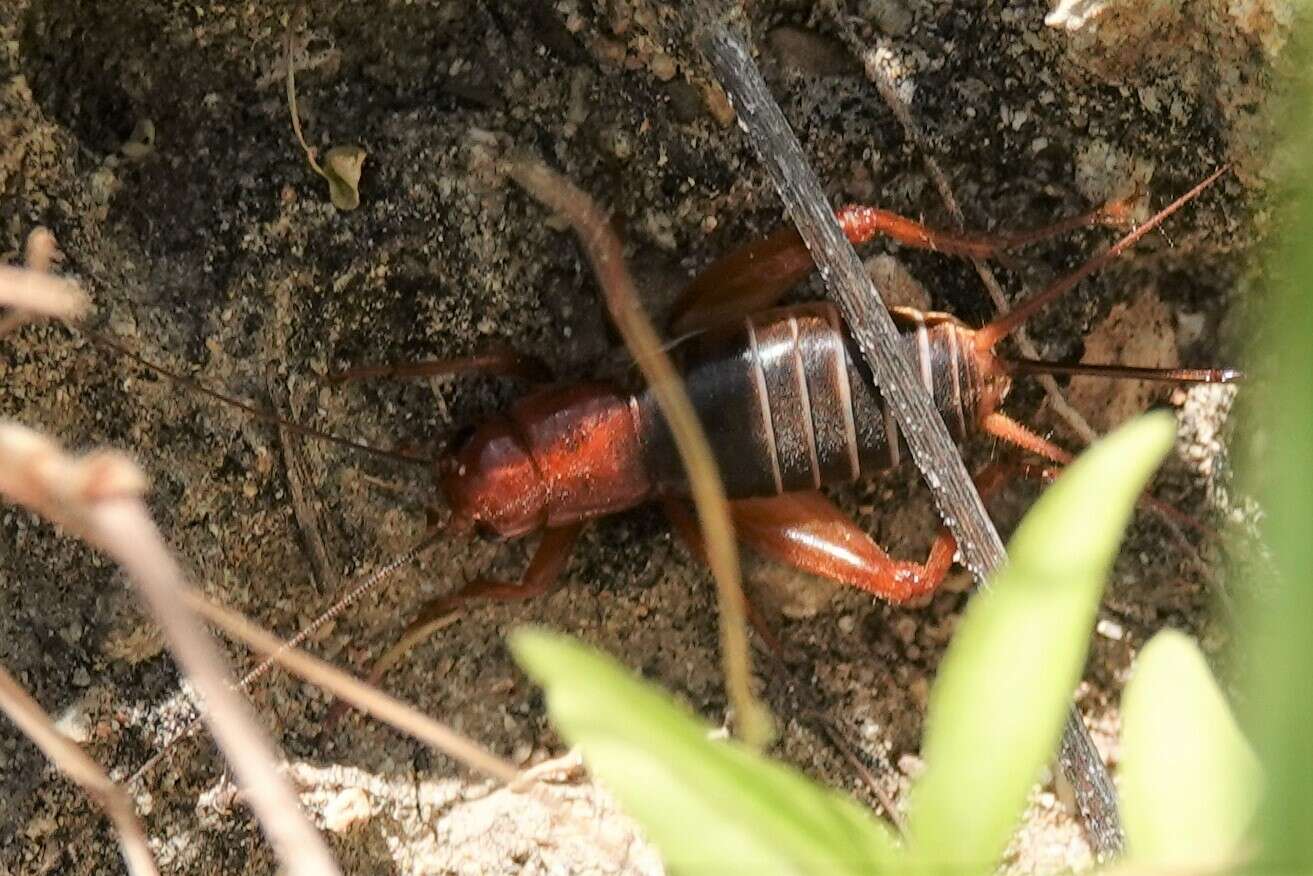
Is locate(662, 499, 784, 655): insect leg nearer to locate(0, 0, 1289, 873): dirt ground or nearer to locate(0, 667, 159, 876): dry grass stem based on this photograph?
locate(0, 0, 1289, 873): dirt ground

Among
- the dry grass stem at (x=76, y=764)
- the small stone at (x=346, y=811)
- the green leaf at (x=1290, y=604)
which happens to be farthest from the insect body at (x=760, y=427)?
the green leaf at (x=1290, y=604)

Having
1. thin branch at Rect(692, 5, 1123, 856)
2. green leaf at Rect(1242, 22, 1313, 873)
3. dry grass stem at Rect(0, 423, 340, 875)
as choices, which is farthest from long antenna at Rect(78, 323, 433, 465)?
green leaf at Rect(1242, 22, 1313, 873)

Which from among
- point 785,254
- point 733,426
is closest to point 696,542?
point 733,426

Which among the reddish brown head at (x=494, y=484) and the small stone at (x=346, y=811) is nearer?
the small stone at (x=346, y=811)

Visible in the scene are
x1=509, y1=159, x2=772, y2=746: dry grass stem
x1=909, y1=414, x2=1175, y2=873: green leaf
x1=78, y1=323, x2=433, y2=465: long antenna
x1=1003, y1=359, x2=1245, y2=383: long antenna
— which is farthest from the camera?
x1=1003, y1=359, x2=1245, y2=383: long antenna

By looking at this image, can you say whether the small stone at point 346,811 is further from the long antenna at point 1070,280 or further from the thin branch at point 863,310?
the long antenna at point 1070,280

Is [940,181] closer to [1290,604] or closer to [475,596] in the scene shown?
[475,596]

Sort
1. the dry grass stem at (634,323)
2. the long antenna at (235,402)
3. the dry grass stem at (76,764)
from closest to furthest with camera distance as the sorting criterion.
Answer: the dry grass stem at (76,764) → the long antenna at (235,402) → the dry grass stem at (634,323)

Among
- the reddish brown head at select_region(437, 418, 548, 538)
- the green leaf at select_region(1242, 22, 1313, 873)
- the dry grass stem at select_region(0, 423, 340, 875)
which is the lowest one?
the green leaf at select_region(1242, 22, 1313, 873)
